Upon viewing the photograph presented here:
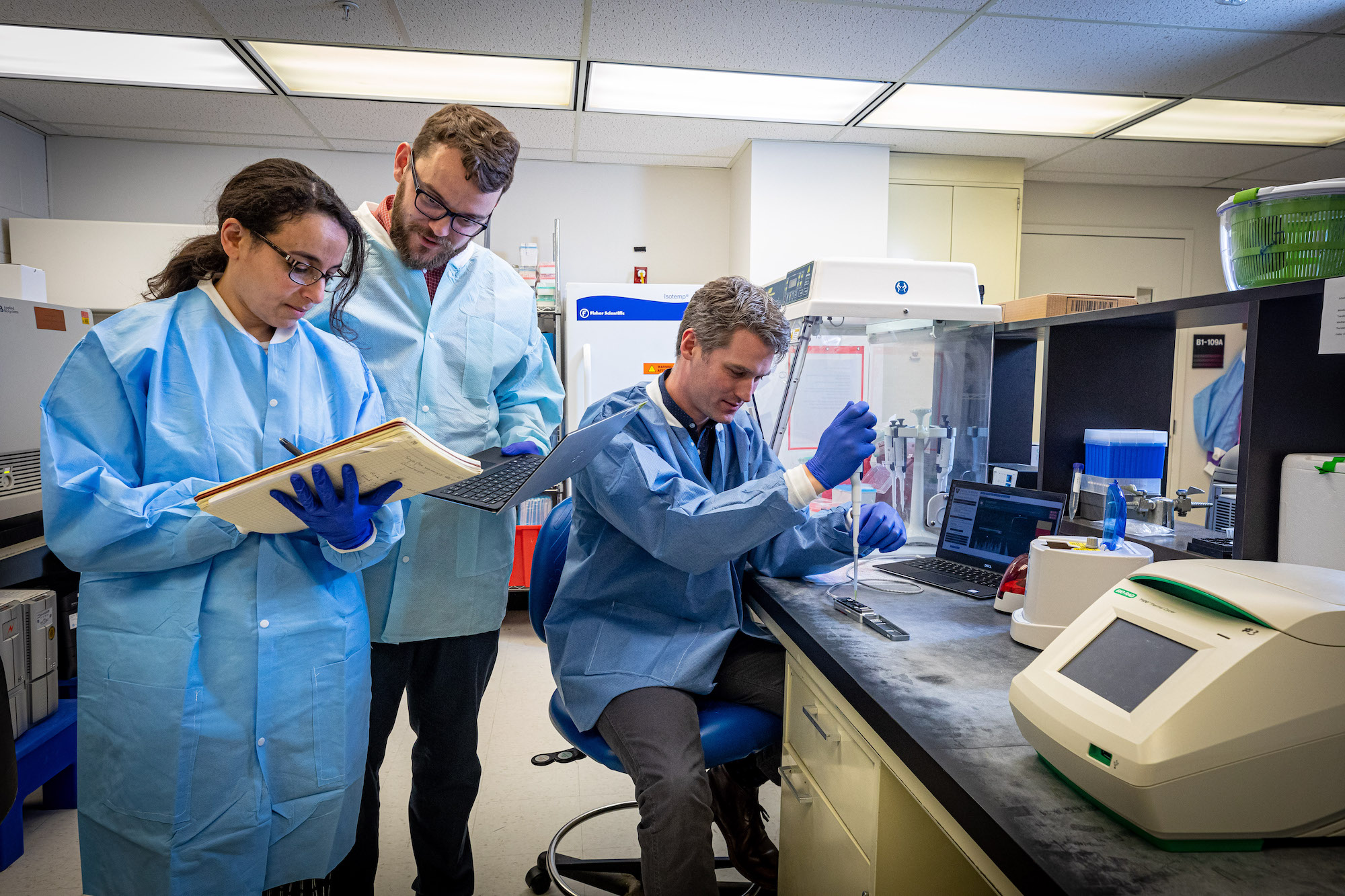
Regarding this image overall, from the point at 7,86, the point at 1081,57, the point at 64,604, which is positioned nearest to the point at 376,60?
the point at 7,86

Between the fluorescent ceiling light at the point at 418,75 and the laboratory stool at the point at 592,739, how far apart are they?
2313 mm

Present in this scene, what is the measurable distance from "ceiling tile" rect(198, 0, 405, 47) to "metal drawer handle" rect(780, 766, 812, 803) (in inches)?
108

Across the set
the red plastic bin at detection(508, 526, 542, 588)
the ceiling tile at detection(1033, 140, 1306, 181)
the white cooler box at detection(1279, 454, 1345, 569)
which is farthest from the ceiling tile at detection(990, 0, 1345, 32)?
the red plastic bin at detection(508, 526, 542, 588)

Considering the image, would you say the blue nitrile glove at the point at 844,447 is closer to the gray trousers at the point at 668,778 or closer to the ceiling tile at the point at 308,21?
the gray trousers at the point at 668,778

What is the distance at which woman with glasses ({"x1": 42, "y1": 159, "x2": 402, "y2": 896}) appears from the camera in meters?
1.03

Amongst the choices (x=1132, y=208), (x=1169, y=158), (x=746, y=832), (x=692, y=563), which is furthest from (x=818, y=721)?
(x=1132, y=208)

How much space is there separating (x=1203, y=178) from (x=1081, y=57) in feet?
7.43

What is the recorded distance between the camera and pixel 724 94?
3479 millimetres

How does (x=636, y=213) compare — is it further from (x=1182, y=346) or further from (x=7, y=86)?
(x=1182, y=346)

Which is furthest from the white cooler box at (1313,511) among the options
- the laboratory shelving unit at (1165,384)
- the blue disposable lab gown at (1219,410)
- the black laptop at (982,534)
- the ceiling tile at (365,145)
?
the ceiling tile at (365,145)

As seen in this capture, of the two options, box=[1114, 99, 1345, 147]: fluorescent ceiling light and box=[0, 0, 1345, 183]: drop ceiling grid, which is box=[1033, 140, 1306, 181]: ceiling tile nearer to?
box=[1114, 99, 1345, 147]: fluorescent ceiling light

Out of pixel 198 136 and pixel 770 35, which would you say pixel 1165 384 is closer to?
pixel 770 35

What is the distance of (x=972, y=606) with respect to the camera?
1.40m

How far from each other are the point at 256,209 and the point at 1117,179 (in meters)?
5.07
